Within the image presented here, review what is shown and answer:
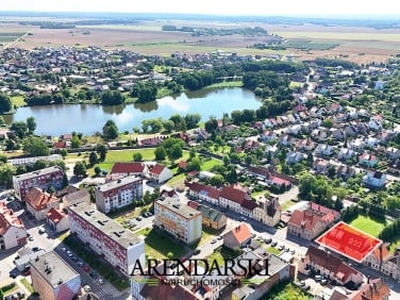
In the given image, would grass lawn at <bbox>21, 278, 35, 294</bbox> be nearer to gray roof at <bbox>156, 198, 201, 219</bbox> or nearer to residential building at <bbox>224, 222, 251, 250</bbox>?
gray roof at <bbox>156, 198, 201, 219</bbox>

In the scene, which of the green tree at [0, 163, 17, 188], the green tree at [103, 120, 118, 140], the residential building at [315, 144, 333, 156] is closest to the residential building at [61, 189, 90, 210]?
the green tree at [0, 163, 17, 188]

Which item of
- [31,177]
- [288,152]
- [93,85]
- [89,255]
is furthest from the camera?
[93,85]

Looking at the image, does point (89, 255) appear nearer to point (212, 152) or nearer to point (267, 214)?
point (267, 214)

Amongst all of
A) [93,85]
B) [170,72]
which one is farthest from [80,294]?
[170,72]

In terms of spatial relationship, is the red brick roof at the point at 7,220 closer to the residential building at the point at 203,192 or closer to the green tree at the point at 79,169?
the green tree at the point at 79,169

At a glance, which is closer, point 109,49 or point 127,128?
point 127,128

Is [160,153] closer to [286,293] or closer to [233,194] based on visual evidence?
[233,194]
